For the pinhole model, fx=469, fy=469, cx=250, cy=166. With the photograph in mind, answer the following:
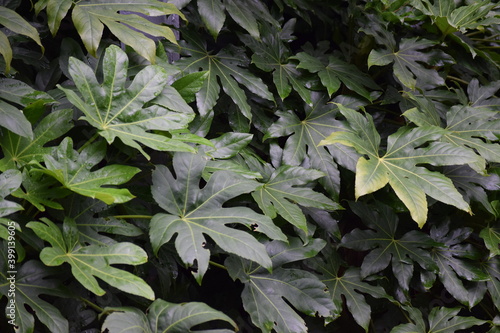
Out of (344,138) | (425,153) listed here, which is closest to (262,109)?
(344,138)

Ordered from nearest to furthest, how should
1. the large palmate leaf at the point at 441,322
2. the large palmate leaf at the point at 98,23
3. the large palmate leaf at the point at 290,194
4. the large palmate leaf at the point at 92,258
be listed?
the large palmate leaf at the point at 92,258
the large palmate leaf at the point at 98,23
the large palmate leaf at the point at 290,194
the large palmate leaf at the point at 441,322

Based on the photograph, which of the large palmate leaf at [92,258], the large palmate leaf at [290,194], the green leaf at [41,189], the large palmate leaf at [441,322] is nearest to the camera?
the large palmate leaf at [92,258]

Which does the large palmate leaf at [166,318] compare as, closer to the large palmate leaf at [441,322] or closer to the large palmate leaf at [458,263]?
the large palmate leaf at [441,322]

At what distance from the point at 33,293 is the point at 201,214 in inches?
14.7

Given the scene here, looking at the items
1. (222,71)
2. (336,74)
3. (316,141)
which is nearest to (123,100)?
(222,71)

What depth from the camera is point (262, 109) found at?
153 cm

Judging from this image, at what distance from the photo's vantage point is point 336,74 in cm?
154

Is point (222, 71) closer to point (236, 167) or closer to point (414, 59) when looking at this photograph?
point (236, 167)

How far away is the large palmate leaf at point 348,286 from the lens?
135 cm

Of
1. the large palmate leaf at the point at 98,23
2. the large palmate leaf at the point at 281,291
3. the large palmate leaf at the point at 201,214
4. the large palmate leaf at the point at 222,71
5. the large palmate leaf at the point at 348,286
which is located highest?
the large palmate leaf at the point at 98,23

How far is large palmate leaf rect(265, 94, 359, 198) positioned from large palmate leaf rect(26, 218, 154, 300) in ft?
1.97

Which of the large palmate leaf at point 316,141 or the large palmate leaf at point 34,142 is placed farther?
the large palmate leaf at point 316,141

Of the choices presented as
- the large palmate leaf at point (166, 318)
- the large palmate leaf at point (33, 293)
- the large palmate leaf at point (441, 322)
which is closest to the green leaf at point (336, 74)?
the large palmate leaf at point (441, 322)

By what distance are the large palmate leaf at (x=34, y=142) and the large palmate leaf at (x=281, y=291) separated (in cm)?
51
